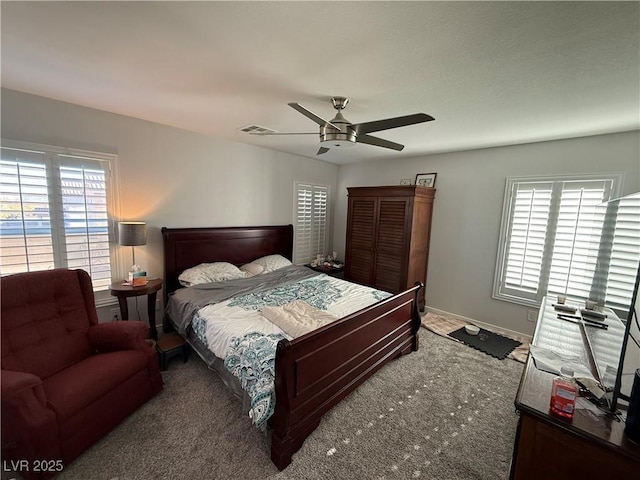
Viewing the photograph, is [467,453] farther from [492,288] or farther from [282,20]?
[282,20]

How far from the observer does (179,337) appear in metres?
2.80

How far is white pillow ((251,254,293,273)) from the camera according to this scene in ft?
12.5

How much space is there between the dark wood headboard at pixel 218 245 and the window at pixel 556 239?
10.7ft

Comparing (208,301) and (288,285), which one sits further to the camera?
(288,285)

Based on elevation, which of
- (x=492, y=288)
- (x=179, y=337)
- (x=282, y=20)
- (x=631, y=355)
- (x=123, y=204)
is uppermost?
(x=282, y=20)

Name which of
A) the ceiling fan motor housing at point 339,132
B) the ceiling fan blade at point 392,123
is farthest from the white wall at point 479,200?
the ceiling fan motor housing at point 339,132

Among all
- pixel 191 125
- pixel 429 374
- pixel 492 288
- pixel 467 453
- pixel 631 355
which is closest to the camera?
pixel 631 355

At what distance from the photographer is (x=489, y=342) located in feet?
10.8

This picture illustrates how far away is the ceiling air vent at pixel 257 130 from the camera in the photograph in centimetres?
298

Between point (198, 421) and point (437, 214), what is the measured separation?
13.1ft

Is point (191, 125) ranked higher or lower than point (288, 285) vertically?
higher

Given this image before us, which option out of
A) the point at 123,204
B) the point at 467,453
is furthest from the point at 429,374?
the point at 123,204

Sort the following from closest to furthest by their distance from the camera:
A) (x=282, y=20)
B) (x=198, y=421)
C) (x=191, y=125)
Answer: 1. (x=282, y=20)
2. (x=198, y=421)
3. (x=191, y=125)

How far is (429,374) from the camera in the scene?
104 inches
